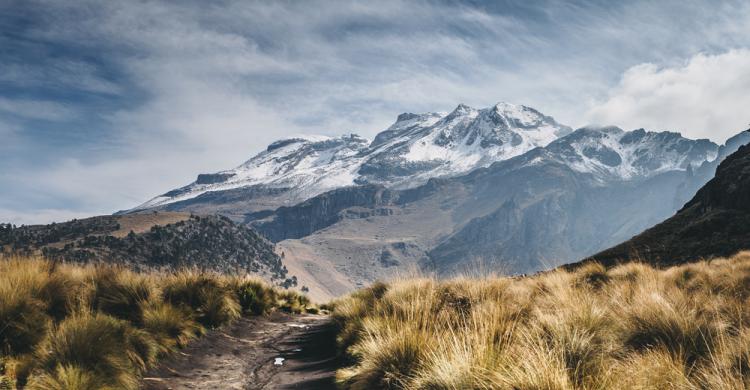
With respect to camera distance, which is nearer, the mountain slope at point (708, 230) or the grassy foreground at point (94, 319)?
the grassy foreground at point (94, 319)

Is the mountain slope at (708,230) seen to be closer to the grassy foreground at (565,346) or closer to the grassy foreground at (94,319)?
the grassy foreground at (565,346)

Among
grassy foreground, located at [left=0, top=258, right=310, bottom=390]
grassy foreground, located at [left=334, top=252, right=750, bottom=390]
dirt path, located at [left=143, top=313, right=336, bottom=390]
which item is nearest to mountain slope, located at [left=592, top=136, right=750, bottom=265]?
grassy foreground, located at [left=334, top=252, right=750, bottom=390]

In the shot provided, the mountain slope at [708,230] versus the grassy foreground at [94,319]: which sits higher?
the grassy foreground at [94,319]

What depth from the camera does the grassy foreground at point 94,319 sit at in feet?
21.6

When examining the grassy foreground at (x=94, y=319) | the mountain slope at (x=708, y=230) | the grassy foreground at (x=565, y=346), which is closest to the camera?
the grassy foreground at (x=565, y=346)

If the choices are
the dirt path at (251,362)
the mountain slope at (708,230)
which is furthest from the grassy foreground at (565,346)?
the mountain slope at (708,230)

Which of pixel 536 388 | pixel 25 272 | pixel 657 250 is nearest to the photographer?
pixel 536 388

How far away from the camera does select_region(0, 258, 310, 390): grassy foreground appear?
6.59 metres

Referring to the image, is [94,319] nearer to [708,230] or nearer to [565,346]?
[565,346]

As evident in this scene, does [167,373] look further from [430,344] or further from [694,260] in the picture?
[694,260]

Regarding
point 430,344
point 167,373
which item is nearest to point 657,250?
point 430,344

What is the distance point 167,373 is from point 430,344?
196 inches

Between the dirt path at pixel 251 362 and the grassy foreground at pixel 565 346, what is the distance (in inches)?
36.4

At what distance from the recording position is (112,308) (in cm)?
1047
